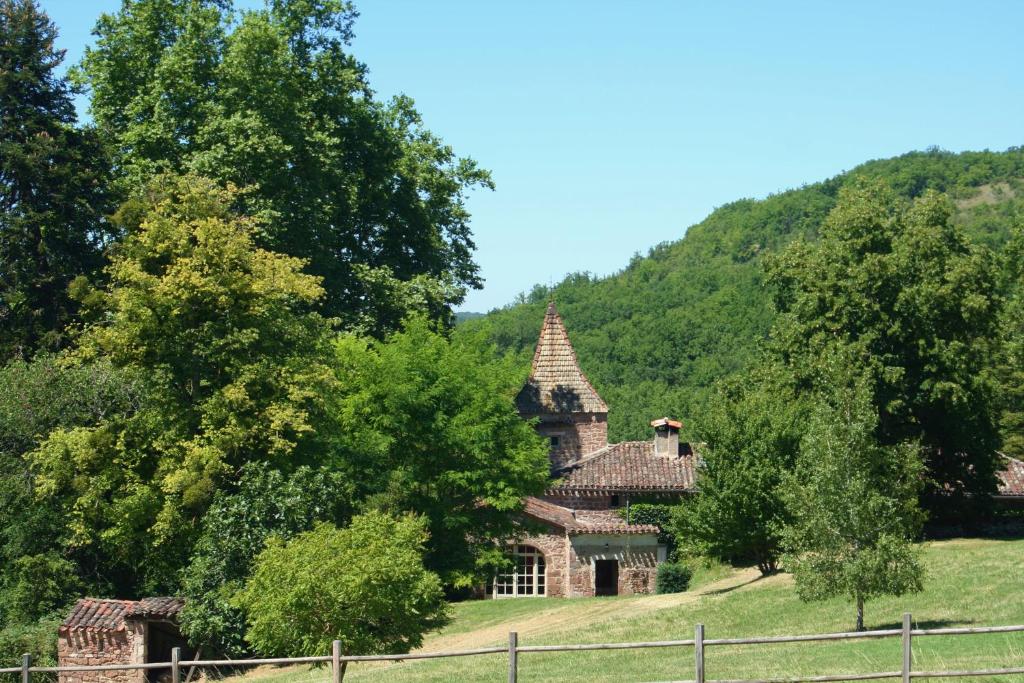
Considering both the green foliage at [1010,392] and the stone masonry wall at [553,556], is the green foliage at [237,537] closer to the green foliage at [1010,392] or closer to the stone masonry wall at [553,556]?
the stone masonry wall at [553,556]

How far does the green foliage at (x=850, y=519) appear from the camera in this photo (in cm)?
2983

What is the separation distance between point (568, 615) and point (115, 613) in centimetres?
1307

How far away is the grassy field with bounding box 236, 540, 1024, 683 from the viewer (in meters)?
24.5

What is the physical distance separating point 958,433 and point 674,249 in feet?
346

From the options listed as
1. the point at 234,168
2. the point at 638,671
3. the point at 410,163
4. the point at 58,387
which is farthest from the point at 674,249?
the point at 638,671

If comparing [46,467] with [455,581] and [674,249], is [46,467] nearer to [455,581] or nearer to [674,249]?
[455,581]

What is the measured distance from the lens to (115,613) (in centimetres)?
3400

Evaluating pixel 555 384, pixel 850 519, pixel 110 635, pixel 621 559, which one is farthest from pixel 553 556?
pixel 850 519

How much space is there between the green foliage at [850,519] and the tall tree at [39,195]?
80.5 ft

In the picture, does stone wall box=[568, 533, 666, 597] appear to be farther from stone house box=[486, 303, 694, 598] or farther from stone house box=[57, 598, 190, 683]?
→ stone house box=[57, 598, 190, 683]

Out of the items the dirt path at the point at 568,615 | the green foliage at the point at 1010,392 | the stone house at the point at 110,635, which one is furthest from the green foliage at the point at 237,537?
the green foliage at the point at 1010,392

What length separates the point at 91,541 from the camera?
37.0m

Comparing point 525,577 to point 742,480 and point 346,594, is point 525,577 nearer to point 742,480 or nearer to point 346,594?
point 742,480

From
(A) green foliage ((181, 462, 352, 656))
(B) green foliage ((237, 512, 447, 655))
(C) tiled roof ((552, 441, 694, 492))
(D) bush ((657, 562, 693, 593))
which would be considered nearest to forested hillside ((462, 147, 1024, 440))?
(C) tiled roof ((552, 441, 694, 492))
